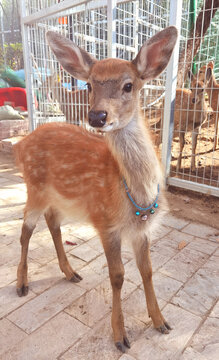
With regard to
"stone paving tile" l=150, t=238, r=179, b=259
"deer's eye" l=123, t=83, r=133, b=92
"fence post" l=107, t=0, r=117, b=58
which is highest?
"fence post" l=107, t=0, r=117, b=58

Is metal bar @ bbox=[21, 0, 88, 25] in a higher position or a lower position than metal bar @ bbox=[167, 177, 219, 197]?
higher

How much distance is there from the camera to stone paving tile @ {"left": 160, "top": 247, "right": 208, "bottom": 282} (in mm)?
2531

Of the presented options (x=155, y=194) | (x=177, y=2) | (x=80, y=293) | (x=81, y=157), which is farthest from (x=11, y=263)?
(x=177, y=2)

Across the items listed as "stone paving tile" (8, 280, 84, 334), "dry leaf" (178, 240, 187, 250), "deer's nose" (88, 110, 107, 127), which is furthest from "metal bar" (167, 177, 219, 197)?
"deer's nose" (88, 110, 107, 127)

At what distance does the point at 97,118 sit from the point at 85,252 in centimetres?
175

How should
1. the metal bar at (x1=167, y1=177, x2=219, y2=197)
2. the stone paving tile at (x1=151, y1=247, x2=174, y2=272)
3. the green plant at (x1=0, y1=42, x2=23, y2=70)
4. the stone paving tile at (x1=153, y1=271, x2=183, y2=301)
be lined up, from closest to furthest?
the stone paving tile at (x1=153, y1=271, x2=183, y2=301) < the stone paving tile at (x1=151, y1=247, x2=174, y2=272) < the metal bar at (x1=167, y1=177, x2=219, y2=197) < the green plant at (x1=0, y1=42, x2=23, y2=70)

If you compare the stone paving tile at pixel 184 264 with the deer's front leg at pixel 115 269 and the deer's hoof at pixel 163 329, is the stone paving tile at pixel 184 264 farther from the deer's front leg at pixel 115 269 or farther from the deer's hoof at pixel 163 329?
the deer's front leg at pixel 115 269

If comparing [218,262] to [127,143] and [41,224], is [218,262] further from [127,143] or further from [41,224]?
[41,224]

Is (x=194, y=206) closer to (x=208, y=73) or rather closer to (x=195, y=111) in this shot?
(x=195, y=111)

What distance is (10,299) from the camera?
2.27 m

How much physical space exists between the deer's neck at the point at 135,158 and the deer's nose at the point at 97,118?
0.28m

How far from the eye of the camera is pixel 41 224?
3568 millimetres

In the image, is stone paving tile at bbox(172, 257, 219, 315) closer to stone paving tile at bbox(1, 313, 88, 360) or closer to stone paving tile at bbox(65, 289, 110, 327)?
stone paving tile at bbox(65, 289, 110, 327)

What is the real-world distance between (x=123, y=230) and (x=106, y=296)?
2.31 ft
